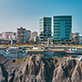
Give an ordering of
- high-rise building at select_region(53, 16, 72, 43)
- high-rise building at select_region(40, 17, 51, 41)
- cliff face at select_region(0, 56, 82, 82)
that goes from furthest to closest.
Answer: high-rise building at select_region(40, 17, 51, 41) < high-rise building at select_region(53, 16, 72, 43) < cliff face at select_region(0, 56, 82, 82)

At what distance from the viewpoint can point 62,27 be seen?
252ft

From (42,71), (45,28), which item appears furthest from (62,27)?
(42,71)

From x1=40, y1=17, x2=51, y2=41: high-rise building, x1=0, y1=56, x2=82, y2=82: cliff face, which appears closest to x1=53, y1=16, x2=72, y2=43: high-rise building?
x1=40, y1=17, x2=51, y2=41: high-rise building

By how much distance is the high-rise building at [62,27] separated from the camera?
76.3m

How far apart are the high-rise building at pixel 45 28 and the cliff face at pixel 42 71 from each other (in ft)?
159

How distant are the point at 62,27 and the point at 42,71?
154ft

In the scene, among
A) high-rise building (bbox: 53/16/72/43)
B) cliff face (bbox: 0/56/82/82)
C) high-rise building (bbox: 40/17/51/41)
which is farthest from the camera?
high-rise building (bbox: 40/17/51/41)

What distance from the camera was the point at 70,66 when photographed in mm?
34062

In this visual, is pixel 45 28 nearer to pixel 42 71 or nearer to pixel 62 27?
pixel 62 27

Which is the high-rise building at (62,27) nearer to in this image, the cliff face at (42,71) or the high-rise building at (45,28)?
the high-rise building at (45,28)

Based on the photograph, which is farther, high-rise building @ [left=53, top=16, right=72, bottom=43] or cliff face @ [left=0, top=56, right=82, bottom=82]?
high-rise building @ [left=53, top=16, right=72, bottom=43]

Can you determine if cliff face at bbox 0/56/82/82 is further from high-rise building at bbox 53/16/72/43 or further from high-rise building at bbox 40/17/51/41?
high-rise building at bbox 40/17/51/41

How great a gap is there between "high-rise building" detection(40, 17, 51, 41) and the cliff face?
48.4m

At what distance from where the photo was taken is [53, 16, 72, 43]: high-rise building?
7631 cm
